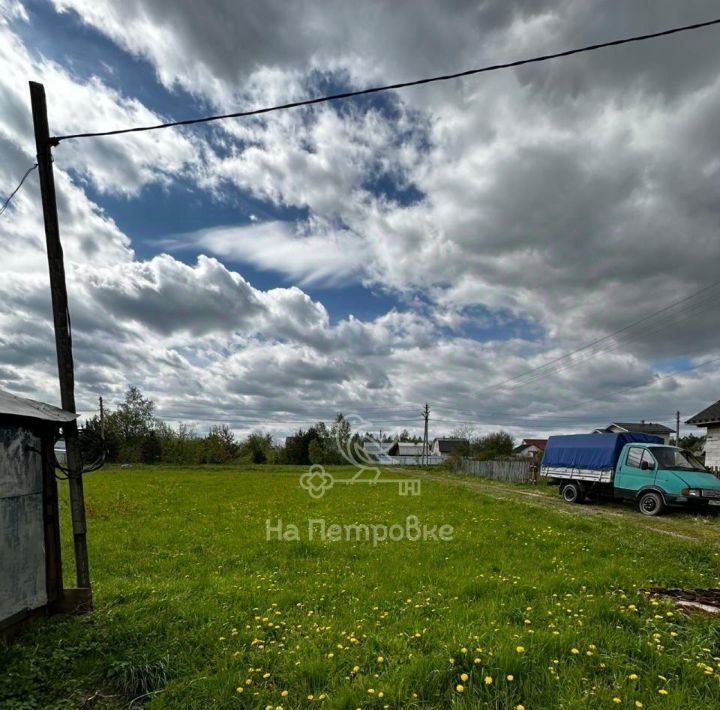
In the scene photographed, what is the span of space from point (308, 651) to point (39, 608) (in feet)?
11.5

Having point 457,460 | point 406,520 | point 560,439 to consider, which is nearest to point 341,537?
point 406,520

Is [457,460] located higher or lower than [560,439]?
lower

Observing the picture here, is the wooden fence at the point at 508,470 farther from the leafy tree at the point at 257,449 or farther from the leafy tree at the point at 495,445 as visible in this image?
the leafy tree at the point at 257,449

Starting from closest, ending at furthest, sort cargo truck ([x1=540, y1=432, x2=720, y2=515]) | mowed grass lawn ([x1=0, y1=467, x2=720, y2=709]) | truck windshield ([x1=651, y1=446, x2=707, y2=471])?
mowed grass lawn ([x1=0, y1=467, x2=720, y2=709]) < cargo truck ([x1=540, y1=432, x2=720, y2=515]) < truck windshield ([x1=651, y1=446, x2=707, y2=471])

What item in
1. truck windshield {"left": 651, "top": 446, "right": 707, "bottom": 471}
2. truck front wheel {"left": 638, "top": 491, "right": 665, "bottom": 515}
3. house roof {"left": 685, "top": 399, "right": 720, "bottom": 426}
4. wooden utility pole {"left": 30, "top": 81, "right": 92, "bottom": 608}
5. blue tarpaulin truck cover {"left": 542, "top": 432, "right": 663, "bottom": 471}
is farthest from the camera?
house roof {"left": 685, "top": 399, "right": 720, "bottom": 426}

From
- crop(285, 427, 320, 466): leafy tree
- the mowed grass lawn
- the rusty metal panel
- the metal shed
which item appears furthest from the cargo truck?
crop(285, 427, 320, 466): leafy tree

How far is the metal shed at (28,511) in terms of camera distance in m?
4.98

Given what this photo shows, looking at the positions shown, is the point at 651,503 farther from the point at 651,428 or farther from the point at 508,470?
the point at 651,428

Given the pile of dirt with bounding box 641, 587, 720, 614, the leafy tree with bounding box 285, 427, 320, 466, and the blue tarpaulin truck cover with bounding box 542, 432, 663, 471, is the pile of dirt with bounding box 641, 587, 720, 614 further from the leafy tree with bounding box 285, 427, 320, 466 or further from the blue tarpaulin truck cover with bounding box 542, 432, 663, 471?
the leafy tree with bounding box 285, 427, 320, 466

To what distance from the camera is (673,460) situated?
15.6 meters

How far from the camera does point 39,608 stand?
5.52 metres

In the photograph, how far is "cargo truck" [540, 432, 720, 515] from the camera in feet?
47.8

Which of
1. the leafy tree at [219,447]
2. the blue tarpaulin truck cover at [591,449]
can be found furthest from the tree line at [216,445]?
the blue tarpaulin truck cover at [591,449]

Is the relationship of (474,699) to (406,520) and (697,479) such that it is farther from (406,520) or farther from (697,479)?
(697,479)
